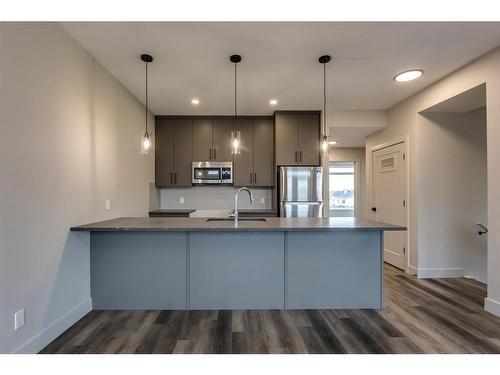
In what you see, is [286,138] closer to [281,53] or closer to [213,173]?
[213,173]

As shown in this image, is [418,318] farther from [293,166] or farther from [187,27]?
[187,27]

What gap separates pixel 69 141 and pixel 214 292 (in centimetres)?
193

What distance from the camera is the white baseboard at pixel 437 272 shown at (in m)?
3.53

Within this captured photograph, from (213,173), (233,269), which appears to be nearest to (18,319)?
(233,269)

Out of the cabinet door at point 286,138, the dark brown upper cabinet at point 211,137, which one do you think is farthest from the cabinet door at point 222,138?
the cabinet door at point 286,138

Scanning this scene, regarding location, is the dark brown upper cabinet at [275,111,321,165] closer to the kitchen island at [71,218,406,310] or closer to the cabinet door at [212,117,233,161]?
the cabinet door at [212,117,233,161]

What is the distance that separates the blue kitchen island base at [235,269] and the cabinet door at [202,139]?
2.30 meters

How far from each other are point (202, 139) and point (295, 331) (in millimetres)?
3470

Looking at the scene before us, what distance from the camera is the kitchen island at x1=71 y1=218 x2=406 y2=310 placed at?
2.53 metres

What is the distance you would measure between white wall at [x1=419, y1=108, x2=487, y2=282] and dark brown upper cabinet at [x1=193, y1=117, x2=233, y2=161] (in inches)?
120

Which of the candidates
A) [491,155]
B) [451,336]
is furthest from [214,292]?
[491,155]

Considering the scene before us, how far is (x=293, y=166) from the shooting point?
431 cm

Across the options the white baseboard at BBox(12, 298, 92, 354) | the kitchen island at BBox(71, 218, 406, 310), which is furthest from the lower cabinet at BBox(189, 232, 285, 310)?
the white baseboard at BBox(12, 298, 92, 354)

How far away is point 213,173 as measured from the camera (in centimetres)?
455
